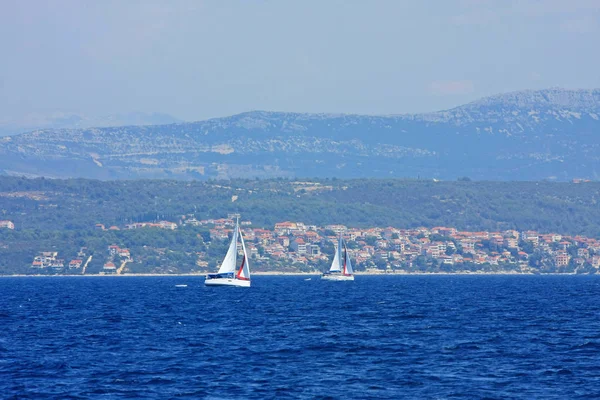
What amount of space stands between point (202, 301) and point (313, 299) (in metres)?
13.3

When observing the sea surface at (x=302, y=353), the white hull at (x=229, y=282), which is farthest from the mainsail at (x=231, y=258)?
the sea surface at (x=302, y=353)

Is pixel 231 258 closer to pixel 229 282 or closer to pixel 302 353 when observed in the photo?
pixel 229 282

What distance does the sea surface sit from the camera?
46.9 m

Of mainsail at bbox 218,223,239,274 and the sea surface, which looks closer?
the sea surface

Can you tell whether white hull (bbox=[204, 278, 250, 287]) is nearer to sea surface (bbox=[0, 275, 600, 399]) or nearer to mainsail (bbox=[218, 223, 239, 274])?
mainsail (bbox=[218, 223, 239, 274])

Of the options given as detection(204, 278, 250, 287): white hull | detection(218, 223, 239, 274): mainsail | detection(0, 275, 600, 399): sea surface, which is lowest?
detection(204, 278, 250, 287): white hull

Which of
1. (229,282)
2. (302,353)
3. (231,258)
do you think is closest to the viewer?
(302,353)

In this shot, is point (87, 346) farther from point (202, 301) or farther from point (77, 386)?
point (202, 301)

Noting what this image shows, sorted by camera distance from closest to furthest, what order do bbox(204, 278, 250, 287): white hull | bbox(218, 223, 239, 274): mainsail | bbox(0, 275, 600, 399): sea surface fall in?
bbox(0, 275, 600, 399): sea surface → bbox(218, 223, 239, 274): mainsail → bbox(204, 278, 250, 287): white hull

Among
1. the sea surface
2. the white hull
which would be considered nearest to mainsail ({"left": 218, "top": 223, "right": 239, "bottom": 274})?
the white hull

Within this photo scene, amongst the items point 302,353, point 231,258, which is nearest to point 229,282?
point 231,258

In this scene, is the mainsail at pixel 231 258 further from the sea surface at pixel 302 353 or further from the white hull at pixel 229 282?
the sea surface at pixel 302 353

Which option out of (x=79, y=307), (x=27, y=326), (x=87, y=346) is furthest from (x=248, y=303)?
(x=87, y=346)

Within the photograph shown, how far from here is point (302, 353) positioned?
194 feet
